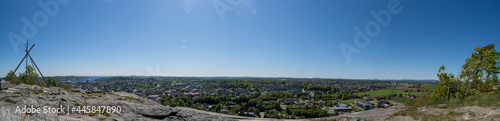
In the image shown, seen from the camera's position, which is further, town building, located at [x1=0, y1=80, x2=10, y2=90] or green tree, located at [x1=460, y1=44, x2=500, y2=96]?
green tree, located at [x1=460, y1=44, x2=500, y2=96]

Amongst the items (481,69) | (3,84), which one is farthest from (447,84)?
(3,84)

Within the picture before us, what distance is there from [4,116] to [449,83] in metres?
27.4

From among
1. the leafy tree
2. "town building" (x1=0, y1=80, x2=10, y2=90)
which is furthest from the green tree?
"town building" (x1=0, y1=80, x2=10, y2=90)

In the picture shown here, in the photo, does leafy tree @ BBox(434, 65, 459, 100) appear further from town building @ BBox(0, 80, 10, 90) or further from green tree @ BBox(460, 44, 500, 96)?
town building @ BBox(0, 80, 10, 90)

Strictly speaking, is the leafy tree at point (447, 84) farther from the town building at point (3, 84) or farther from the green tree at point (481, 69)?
the town building at point (3, 84)

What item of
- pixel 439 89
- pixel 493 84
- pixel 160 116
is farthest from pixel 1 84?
pixel 493 84

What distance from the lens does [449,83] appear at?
1502 cm

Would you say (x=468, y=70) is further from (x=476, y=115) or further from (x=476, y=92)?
(x=476, y=115)

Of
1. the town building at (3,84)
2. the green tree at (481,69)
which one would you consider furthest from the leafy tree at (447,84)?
the town building at (3,84)

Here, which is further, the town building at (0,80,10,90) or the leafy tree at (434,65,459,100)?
the leafy tree at (434,65,459,100)

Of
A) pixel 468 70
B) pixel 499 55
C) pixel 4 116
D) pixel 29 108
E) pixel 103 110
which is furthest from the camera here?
pixel 468 70

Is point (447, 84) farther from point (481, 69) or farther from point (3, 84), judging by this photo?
point (3, 84)

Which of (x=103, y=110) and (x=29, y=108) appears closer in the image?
(x=29, y=108)

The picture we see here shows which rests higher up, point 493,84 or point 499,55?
point 499,55
